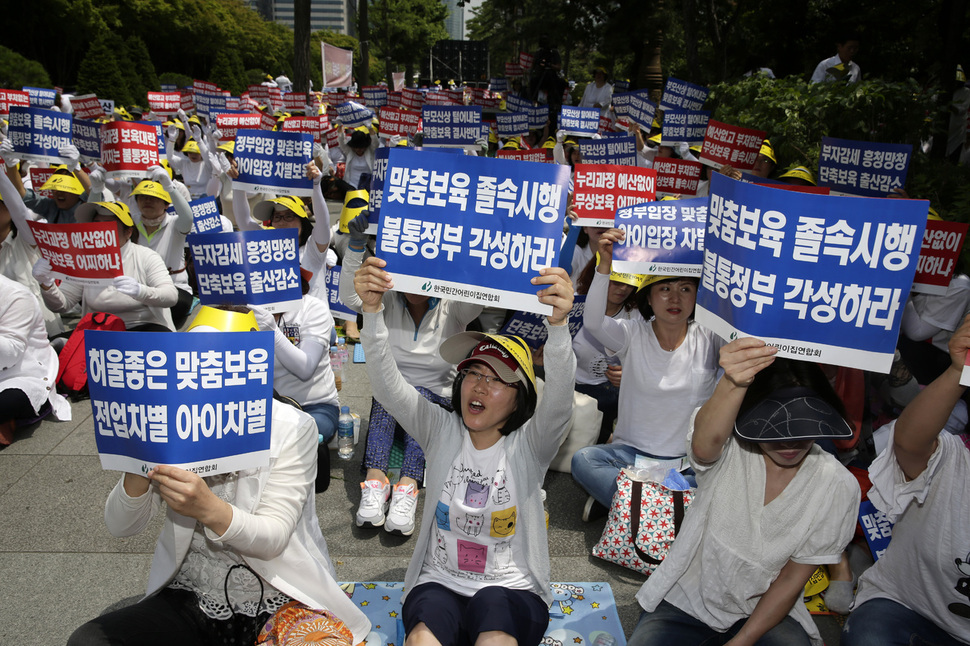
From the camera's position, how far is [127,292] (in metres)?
5.38

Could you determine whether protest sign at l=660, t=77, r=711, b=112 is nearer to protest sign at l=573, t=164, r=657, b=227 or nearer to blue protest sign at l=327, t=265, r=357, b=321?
blue protest sign at l=327, t=265, r=357, b=321

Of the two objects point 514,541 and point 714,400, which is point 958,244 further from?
point 514,541

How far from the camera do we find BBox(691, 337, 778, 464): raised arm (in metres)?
2.38

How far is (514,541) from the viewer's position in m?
3.00

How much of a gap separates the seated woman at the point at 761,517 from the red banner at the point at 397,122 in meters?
9.33

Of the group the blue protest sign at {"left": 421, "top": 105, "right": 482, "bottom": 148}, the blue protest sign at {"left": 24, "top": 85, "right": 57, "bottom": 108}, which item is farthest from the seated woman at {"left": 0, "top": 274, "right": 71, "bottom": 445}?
the blue protest sign at {"left": 24, "top": 85, "right": 57, "bottom": 108}

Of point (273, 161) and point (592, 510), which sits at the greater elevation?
point (273, 161)

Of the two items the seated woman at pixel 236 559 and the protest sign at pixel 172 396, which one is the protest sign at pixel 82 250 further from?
the protest sign at pixel 172 396

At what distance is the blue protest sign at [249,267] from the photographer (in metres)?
4.38

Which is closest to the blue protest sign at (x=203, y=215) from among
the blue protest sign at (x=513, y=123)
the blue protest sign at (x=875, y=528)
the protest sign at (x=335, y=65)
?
the blue protest sign at (x=875, y=528)

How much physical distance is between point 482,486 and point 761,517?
1.07 m

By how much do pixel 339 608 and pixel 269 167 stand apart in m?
4.29

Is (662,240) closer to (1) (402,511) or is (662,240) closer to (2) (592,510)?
(2) (592,510)

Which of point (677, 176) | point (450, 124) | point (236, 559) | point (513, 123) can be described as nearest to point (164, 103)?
point (513, 123)
